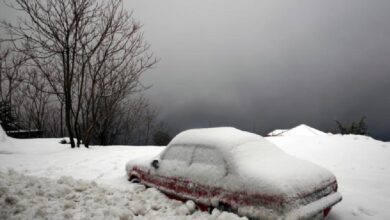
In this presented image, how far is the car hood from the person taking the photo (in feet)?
11.8

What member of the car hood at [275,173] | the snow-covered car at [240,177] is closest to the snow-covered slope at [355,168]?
the snow-covered car at [240,177]

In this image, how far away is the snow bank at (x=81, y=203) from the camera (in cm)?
378

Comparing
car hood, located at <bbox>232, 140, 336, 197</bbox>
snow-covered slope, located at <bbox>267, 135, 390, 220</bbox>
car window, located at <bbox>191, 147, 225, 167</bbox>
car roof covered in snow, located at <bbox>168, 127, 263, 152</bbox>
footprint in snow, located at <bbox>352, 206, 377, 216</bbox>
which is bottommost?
footprint in snow, located at <bbox>352, 206, 377, 216</bbox>

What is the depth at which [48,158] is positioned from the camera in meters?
10.1

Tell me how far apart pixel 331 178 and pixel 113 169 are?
634cm

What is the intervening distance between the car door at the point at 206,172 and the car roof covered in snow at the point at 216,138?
0.44 feet

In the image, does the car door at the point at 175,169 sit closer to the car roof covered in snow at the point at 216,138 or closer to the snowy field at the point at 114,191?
the car roof covered in snow at the point at 216,138

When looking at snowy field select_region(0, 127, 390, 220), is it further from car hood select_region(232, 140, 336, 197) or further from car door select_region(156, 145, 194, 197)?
car hood select_region(232, 140, 336, 197)

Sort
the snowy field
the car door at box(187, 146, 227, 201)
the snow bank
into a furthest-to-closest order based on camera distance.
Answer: the car door at box(187, 146, 227, 201) → the snowy field → the snow bank

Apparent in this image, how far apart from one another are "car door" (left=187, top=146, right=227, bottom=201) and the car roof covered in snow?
134mm

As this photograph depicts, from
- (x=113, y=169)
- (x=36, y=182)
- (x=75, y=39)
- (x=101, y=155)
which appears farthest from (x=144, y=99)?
(x=36, y=182)

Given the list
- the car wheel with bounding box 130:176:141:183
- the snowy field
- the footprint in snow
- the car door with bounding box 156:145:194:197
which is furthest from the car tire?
the car wheel with bounding box 130:176:141:183

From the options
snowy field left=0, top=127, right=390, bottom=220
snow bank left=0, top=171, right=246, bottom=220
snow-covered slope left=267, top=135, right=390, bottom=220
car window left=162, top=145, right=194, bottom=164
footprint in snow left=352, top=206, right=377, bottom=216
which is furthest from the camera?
car window left=162, top=145, right=194, bottom=164

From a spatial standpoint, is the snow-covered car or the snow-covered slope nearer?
the snow-covered car
